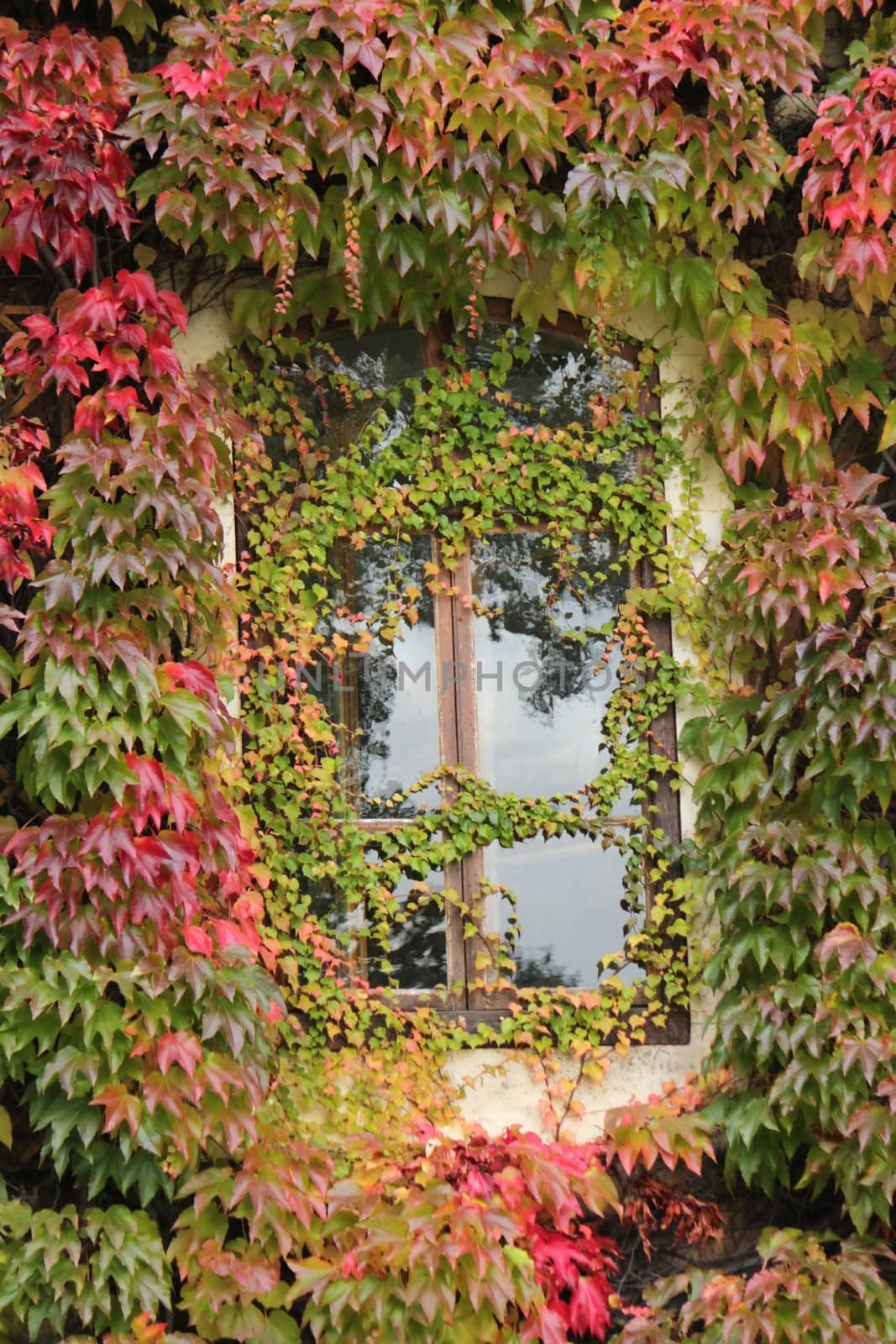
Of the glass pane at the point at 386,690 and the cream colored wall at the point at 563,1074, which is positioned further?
the glass pane at the point at 386,690

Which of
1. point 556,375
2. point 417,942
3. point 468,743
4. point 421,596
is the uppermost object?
point 556,375

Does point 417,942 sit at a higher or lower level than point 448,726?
lower

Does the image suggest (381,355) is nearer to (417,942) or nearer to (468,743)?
(468,743)

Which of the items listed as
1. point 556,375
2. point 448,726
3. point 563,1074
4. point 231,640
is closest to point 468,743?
point 448,726

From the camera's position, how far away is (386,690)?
3.78 meters

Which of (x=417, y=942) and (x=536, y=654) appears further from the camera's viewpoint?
(x=536, y=654)

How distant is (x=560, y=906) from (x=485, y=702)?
643 mm

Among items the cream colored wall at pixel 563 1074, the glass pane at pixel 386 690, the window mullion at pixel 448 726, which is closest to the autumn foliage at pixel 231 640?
the cream colored wall at pixel 563 1074

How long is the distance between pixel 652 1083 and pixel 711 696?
1.12 m

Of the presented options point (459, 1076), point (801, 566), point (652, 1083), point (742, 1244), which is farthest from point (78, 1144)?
point (801, 566)

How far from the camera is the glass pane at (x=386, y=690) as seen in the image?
374 centimetres

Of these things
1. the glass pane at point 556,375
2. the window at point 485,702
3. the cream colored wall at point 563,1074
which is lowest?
the cream colored wall at point 563,1074

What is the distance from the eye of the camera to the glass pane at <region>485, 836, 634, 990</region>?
3.67 meters

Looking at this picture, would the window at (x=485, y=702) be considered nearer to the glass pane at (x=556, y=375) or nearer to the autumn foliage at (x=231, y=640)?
the glass pane at (x=556, y=375)
